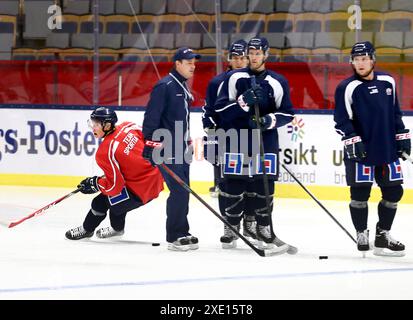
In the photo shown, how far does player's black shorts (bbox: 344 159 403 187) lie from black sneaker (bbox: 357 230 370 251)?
0.31 meters

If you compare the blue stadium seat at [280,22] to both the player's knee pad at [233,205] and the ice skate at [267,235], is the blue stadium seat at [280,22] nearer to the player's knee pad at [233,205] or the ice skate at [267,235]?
the player's knee pad at [233,205]

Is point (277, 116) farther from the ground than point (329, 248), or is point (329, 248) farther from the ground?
point (277, 116)

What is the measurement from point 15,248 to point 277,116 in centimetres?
190

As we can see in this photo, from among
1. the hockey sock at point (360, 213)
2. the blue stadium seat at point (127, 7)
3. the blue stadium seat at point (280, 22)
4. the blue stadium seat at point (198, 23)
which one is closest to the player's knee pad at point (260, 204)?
the hockey sock at point (360, 213)

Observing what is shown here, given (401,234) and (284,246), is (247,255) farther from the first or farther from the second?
(401,234)

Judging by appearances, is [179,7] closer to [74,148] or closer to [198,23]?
[198,23]

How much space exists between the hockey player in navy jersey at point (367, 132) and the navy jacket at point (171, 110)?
1006 mm

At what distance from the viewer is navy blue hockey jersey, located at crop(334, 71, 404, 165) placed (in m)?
7.25

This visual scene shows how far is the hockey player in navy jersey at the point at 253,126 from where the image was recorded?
24.6ft

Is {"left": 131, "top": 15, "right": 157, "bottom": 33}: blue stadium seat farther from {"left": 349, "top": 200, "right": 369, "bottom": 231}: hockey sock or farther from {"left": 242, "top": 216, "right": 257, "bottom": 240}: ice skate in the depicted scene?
{"left": 349, "top": 200, "right": 369, "bottom": 231}: hockey sock

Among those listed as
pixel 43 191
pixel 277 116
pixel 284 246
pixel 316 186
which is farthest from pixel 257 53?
pixel 43 191

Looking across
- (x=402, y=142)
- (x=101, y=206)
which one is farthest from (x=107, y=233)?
(x=402, y=142)
